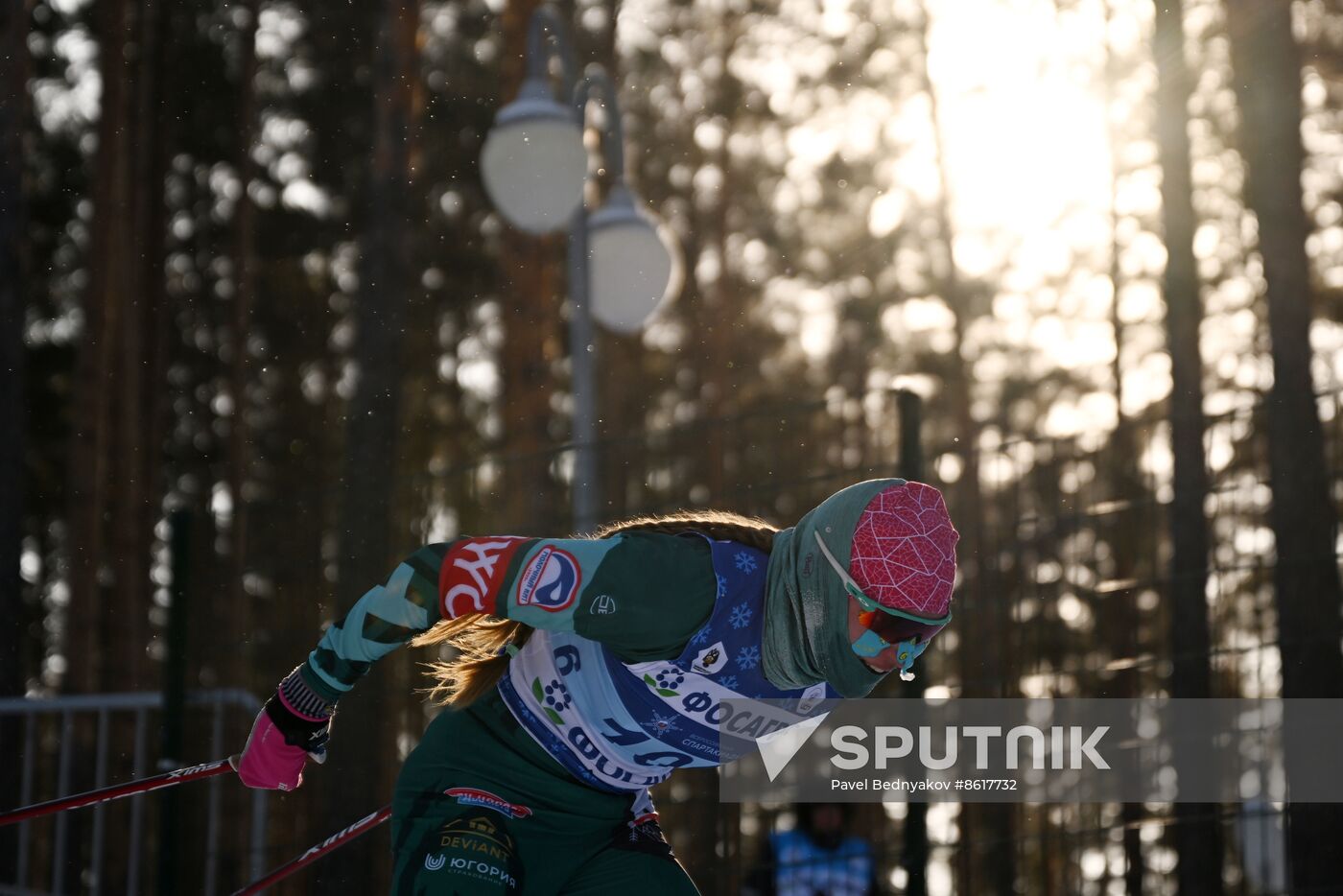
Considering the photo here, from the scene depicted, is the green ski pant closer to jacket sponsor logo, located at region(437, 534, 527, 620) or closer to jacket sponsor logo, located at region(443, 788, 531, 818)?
jacket sponsor logo, located at region(443, 788, 531, 818)

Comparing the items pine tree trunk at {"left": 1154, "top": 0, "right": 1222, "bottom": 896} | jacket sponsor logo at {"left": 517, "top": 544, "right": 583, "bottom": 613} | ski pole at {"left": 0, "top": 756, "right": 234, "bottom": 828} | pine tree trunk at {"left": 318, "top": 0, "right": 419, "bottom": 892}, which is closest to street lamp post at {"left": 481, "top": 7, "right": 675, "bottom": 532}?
pine tree trunk at {"left": 318, "top": 0, "right": 419, "bottom": 892}

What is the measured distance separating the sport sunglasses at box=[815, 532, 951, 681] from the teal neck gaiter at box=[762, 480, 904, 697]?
0.9 inches

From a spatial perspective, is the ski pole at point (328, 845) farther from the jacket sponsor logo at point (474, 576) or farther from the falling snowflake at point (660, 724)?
the jacket sponsor logo at point (474, 576)

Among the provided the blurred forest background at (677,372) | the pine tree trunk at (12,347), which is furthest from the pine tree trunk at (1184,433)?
the pine tree trunk at (12,347)

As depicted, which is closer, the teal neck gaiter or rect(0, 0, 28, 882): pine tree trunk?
the teal neck gaiter

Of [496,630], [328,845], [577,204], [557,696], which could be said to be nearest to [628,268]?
[577,204]

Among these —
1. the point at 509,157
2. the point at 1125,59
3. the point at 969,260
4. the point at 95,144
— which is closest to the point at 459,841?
the point at 509,157

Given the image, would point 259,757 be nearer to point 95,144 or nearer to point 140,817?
point 140,817

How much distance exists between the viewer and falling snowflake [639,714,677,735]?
4242 mm

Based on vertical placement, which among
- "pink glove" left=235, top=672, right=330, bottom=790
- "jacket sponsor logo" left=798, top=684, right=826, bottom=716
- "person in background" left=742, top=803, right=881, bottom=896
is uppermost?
"jacket sponsor logo" left=798, top=684, right=826, bottom=716

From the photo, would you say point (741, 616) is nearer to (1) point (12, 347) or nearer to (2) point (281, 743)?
(2) point (281, 743)

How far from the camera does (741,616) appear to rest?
159 inches

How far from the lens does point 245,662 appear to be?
25.1 ft

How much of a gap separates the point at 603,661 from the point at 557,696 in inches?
6.7
